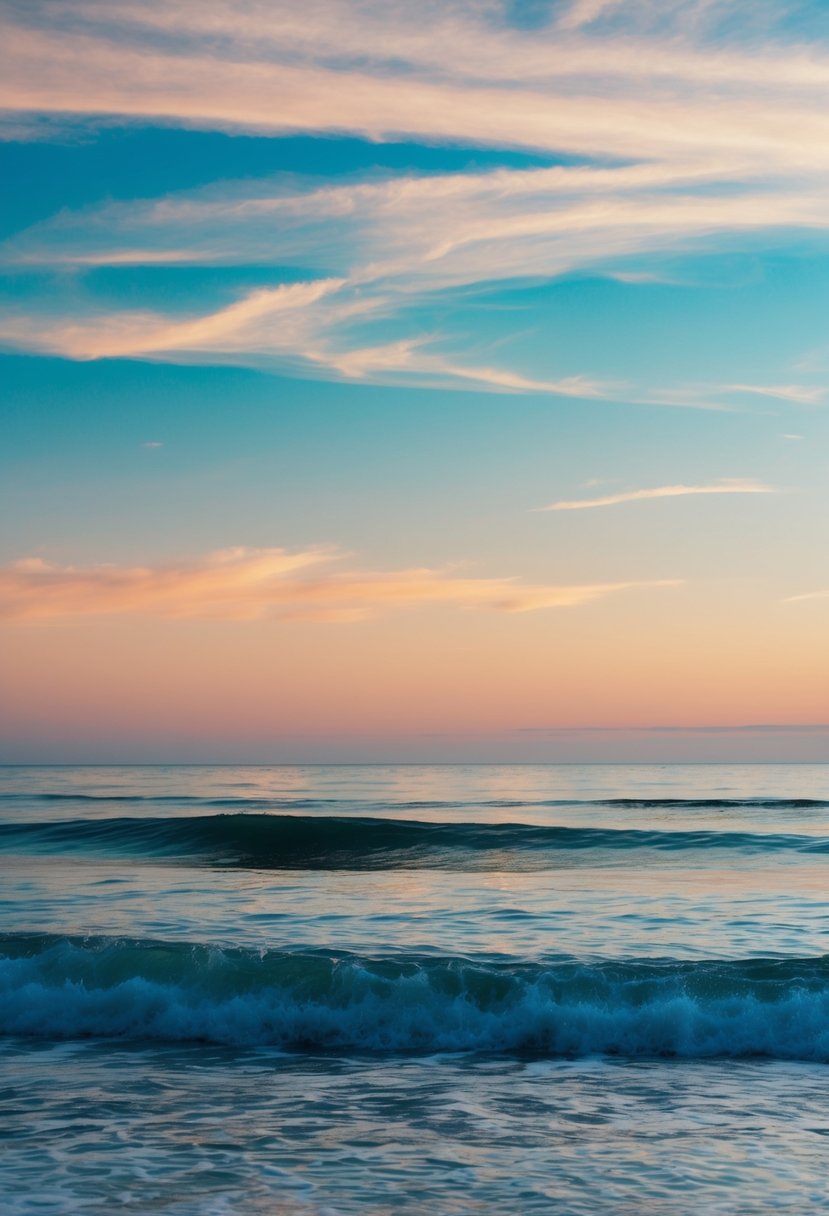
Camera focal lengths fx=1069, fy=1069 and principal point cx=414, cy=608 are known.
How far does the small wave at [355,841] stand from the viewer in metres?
26.5

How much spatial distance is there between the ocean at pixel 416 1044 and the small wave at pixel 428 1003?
27 millimetres

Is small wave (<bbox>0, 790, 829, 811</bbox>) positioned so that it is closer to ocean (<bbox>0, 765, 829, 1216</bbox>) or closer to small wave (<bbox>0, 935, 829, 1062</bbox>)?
ocean (<bbox>0, 765, 829, 1216</bbox>)

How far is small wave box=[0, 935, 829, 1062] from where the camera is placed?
10656 mm

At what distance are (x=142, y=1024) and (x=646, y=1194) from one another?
21.6 ft

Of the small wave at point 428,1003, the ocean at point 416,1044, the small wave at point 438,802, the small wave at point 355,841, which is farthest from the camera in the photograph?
the small wave at point 438,802

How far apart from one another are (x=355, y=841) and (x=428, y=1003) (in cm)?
1987

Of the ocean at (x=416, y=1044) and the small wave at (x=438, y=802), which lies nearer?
the ocean at (x=416, y=1044)

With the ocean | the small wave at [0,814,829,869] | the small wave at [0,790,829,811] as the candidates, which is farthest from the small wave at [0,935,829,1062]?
the small wave at [0,790,829,811]

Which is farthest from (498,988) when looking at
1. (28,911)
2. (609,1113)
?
(28,911)

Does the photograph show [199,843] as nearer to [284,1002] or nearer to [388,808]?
[388,808]

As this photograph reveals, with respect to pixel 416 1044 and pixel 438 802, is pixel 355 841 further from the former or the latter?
pixel 416 1044

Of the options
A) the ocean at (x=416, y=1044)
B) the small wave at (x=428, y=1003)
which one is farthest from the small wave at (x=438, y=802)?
the small wave at (x=428, y=1003)

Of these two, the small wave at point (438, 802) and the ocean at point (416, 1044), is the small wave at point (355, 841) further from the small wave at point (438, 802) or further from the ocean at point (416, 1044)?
the small wave at point (438, 802)

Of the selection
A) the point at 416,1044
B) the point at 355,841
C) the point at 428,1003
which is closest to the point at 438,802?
the point at 355,841
